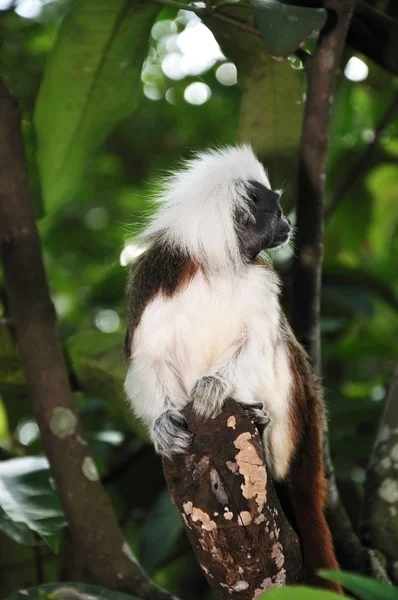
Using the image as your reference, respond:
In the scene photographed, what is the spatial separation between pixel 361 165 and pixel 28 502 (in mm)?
2156

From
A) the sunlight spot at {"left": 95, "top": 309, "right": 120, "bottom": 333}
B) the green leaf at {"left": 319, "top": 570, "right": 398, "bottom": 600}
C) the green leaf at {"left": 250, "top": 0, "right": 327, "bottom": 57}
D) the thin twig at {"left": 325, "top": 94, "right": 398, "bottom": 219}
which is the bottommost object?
the sunlight spot at {"left": 95, "top": 309, "right": 120, "bottom": 333}

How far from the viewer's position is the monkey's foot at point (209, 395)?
1904mm

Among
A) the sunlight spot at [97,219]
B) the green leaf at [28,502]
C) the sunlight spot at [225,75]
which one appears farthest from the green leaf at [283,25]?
the sunlight spot at [97,219]

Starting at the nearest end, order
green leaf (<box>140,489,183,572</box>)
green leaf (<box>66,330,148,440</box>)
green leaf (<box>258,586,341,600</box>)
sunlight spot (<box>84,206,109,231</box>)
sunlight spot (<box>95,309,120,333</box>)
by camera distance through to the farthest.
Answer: green leaf (<box>258,586,341,600</box>), green leaf (<box>140,489,183,572</box>), green leaf (<box>66,330,148,440</box>), sunlight spot (<box>95,309,120,333</box>), sunlight spot (<box>84,206,109,231</box>)

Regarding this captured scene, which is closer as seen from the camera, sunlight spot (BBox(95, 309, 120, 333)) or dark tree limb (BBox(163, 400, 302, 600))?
dark tree limb (BBox(163, 400, 302, 600))

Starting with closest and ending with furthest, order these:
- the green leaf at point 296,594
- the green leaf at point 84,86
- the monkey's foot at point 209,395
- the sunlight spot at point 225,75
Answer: the green leaf at point 296,594, the monkey's foot at point 209,395, the green leaf at point 84,86, the sunlight spot at point 225,75

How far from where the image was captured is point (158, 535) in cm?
274

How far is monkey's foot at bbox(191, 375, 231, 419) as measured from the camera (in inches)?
75.0

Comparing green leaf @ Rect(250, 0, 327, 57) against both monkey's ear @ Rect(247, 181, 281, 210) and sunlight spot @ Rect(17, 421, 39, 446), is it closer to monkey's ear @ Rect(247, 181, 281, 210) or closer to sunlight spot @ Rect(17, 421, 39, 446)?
monkey's ear @ Rect(247, 181, 281, 210)

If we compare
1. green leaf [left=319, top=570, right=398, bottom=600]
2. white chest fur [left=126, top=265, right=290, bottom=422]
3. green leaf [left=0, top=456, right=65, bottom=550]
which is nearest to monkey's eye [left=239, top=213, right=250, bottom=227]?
white chest fur [left=126, top=265, right=290, bottom=422]

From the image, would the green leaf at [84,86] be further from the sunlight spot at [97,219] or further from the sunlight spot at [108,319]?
the sunlight spot at [97,219]

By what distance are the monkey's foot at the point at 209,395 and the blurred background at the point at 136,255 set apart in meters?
0.54

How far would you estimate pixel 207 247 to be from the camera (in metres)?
2.23

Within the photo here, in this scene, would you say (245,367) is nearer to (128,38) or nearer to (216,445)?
(216,445)
